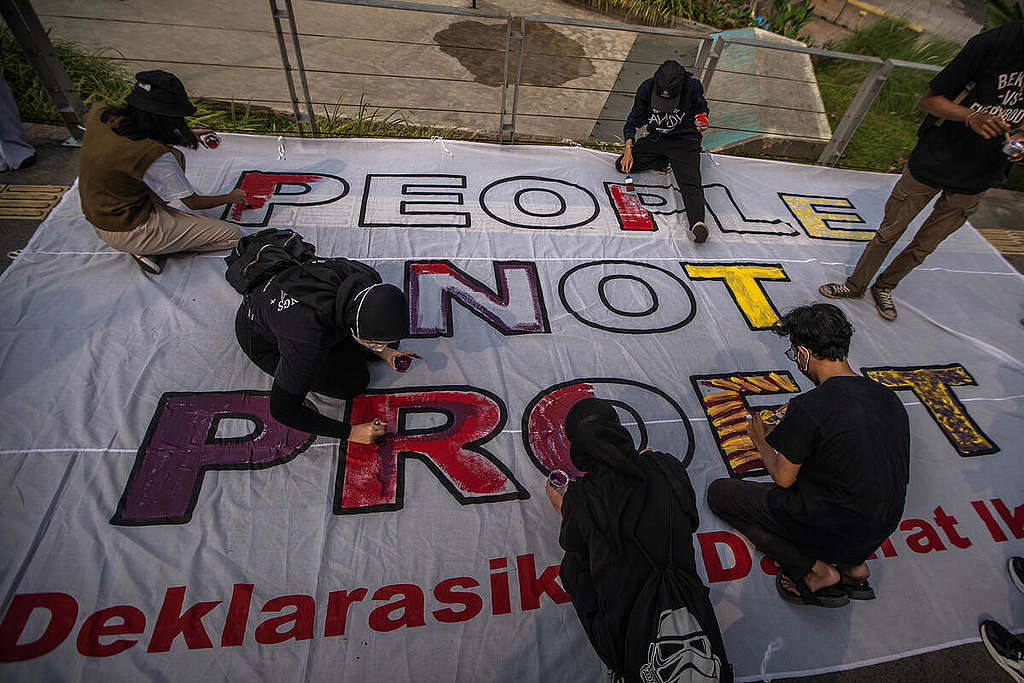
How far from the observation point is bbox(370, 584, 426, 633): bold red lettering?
7.34ft

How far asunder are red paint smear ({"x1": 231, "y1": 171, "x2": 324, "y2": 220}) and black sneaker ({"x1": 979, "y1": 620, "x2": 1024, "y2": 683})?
16.8ft

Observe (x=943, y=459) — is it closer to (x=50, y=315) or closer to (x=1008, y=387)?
(x=1008, y=387)

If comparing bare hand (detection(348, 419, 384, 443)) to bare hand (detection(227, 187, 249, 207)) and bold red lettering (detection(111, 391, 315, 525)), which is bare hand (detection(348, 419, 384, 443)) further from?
bare hand (detection(227, 187, 249, 207))

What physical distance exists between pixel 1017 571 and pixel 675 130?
380 centimetres

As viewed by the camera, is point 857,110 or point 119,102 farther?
point 857,110

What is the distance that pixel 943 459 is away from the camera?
122 inches

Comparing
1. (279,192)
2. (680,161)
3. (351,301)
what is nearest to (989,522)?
(680,161)

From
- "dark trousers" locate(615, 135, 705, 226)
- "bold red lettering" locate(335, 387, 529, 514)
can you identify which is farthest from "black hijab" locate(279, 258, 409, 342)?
"dark trousers" locate(615, 135, 705, 226)

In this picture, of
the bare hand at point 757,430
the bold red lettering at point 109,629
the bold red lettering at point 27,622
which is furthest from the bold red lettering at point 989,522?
the bold red lettering at point 27,622

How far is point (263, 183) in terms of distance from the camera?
430cm

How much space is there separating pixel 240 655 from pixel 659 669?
5.40 ft

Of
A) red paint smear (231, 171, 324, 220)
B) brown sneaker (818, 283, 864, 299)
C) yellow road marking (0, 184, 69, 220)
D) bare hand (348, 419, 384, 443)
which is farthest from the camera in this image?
red paint smear (231, 171, 324, 220)

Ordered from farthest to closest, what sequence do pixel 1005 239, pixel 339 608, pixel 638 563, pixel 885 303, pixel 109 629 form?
pixel 1005 239, pixel 885 303, pixel 339 608, pixel 109 629, pixel 638 563

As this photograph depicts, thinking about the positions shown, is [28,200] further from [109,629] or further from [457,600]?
[457,600]
